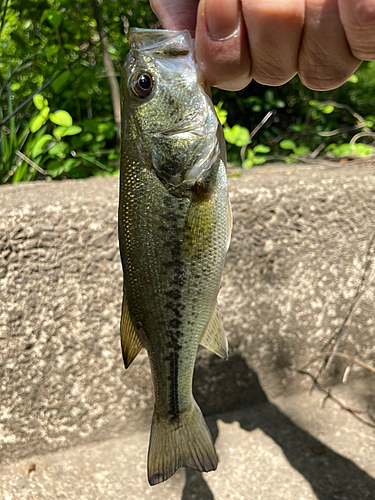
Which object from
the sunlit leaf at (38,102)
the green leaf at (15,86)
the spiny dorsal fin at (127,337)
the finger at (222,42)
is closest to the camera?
the finger at (222,42)

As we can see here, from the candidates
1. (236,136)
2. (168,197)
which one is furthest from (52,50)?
(168,197)

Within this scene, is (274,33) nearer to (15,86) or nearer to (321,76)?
(321,76)

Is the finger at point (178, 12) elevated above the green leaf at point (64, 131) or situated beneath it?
elevated above

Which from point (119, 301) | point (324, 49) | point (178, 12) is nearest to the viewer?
point (324, 49)

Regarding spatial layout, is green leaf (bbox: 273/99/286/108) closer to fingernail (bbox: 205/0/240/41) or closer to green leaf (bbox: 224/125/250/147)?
green leaf (bbox: 224/125/250/147)

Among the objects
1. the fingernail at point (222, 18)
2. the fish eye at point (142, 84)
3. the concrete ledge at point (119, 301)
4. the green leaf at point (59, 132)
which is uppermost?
the fingernail at point (222, 18)

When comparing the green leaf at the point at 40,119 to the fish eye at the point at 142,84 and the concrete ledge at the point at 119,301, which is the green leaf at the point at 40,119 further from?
the fish eye at the point at 142,84

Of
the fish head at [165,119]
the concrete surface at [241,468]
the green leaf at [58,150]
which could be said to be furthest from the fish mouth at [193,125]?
the green leaf at [58,150]

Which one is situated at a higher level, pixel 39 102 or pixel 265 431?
pixel 39 102
